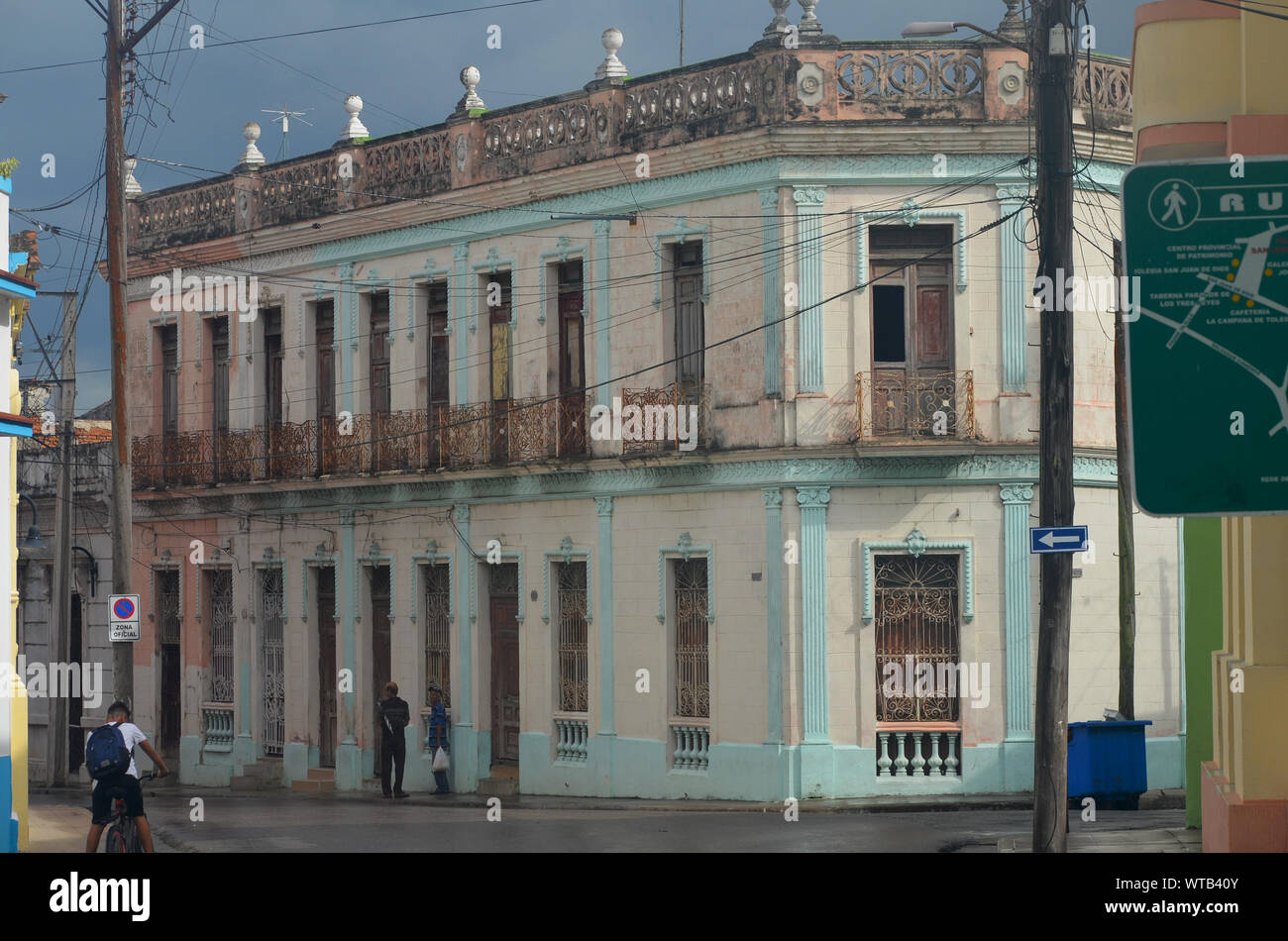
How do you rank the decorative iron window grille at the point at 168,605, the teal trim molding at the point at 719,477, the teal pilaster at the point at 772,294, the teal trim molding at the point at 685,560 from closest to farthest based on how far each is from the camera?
the teal trim molding at the point at 719,477 → the teal pilaster at the point at 772,294 → the teal trim molding at the point at 685,560 → the decorative iron window grille at the point at 168,605

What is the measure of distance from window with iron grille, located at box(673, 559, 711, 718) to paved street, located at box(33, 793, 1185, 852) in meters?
1.48

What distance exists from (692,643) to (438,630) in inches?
212

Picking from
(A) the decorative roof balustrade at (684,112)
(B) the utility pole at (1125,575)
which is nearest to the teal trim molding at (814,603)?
(B) the utility pole at (1125,575)

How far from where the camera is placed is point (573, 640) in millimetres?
25109

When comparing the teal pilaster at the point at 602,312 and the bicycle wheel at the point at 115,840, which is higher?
the teal pilaster at the point at 602,312

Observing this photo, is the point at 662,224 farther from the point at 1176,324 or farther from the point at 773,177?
the point at 1176,324

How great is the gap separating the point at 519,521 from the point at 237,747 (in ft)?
26.0

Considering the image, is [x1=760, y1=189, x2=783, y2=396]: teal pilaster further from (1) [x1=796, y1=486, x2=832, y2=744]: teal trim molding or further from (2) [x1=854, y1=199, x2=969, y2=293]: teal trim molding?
(1) [x1=796, y1=486, x2=832, y2=744]: teal trim molding

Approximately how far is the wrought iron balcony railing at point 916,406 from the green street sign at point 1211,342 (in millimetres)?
12518

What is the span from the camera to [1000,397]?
22281 mm

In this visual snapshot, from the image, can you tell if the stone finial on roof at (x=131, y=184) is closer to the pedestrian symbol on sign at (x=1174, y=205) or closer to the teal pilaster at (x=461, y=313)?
the teal pilaster at (x=461, y=313)

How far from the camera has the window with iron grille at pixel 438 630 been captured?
27156 mm

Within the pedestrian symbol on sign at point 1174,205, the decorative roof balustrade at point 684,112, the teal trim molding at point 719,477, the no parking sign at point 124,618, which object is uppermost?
the decorative roof balustrade at point 684,112
